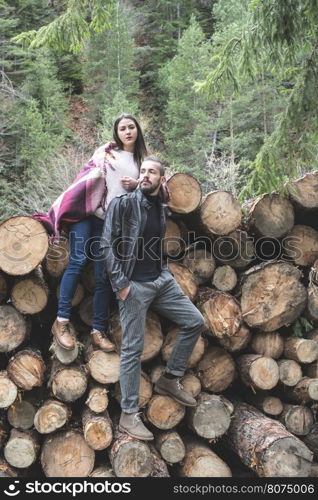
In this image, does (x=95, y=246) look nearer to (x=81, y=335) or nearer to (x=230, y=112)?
(x=81, y=335)

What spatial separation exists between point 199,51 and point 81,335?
19630mm

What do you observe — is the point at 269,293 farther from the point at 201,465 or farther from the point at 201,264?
the point at 201,465

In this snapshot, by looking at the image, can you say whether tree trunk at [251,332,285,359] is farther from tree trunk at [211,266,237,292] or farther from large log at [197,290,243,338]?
tree trunk at [211,266,237,292]

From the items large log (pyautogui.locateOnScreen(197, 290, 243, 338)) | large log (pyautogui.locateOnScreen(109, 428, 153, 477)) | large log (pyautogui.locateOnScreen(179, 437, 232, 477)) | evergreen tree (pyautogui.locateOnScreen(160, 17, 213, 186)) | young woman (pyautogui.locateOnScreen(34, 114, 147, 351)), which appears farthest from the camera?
evergreen tree (pyautogui.locateOnScreen(160, 17, 213, 186))

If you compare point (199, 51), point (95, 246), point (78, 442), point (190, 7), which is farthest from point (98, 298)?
point (190, 7)

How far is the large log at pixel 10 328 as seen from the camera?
334cm

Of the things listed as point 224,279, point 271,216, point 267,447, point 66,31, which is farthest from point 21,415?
point 66,31

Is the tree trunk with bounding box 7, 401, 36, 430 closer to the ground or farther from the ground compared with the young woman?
closer to the ground

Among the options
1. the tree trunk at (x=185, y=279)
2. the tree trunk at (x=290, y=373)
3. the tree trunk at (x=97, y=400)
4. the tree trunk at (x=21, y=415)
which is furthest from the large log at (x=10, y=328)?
the tree trunk at (x=290, y=373)

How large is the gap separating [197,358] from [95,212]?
56.7 inches

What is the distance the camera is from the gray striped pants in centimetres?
315

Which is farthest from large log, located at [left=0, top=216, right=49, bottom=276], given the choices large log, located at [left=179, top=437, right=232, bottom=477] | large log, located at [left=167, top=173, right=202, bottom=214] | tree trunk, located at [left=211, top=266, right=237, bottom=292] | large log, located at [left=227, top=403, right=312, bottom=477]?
large log, located at [left=227, top=403, right=312, bottom=477]

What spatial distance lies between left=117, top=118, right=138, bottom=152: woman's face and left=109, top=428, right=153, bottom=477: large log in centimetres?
221

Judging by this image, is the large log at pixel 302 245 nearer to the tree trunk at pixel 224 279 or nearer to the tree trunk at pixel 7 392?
the tree trunk at pixel 224 279
